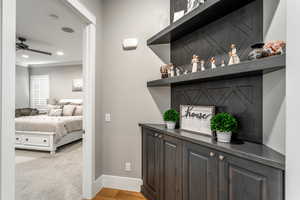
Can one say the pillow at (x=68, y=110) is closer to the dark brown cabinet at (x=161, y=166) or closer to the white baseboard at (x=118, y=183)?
the white baseboard at (x=118, y=183)

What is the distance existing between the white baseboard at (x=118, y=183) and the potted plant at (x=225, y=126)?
4.80 ft

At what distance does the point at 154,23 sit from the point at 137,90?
1.01m

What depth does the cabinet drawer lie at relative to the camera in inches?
149

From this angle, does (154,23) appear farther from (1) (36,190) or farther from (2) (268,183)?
(1) (36,190)

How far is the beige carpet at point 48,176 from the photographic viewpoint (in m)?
2.10

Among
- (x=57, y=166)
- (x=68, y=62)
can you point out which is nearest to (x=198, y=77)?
(x=57, y=166)

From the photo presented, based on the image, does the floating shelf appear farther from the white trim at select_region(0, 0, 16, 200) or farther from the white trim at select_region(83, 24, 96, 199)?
the white trim at select_region(0, 0, 16, 200)

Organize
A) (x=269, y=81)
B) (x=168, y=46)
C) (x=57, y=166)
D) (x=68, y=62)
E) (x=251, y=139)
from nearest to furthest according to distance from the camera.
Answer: (x=269, y=81) < (x=251, y=139) < (x=168, y=46) < (x=57, y=166) < (x=68, y=62)

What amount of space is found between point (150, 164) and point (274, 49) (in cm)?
172

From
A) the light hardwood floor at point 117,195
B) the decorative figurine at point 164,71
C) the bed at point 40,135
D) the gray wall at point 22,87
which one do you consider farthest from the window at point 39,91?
the decorative figurine at point 164,71

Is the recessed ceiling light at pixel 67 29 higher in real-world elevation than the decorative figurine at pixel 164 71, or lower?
higher
